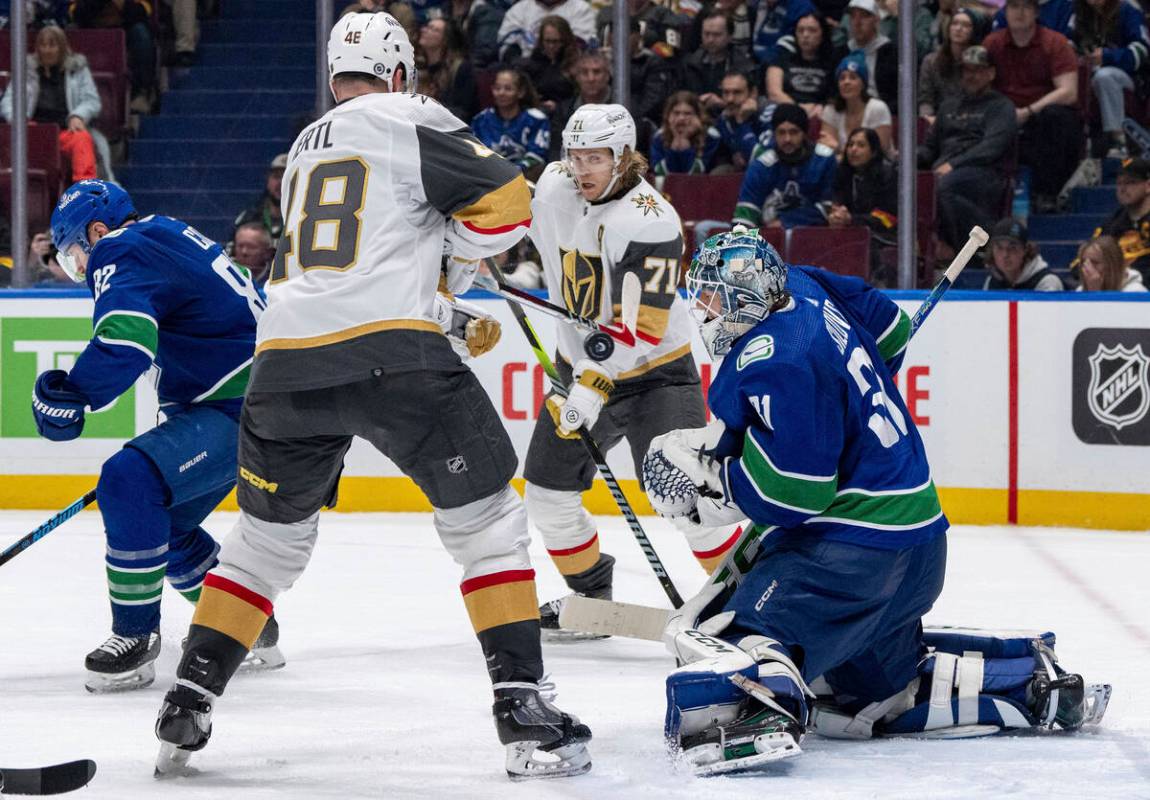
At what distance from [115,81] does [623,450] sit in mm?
2636

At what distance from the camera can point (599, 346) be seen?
4.04 metres

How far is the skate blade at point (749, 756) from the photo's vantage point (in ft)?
9.16

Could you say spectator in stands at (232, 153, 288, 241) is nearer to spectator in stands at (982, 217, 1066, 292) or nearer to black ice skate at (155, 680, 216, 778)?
spectator in stands at (982, 217, 1066, 292)

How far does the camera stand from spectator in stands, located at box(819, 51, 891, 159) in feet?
20.9

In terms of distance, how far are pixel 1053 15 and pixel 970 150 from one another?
913mm

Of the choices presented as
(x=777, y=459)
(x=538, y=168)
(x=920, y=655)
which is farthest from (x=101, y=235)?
(x=538, y=168)

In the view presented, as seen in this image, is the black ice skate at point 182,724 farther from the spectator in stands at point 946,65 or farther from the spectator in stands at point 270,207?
the spectator in stands at point 946,65

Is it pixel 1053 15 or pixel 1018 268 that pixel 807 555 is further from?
pixel 1053 15

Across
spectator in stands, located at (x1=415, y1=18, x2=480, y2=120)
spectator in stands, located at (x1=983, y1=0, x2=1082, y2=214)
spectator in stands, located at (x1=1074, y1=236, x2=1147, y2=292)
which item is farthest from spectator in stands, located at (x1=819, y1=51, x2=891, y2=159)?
spectator in stands, located at (x1=415, y1=18, x2=480, y2=120)

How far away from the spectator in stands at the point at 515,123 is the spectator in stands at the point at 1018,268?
5.85 feet

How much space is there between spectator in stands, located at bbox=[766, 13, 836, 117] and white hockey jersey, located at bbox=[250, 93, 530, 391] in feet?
13.2

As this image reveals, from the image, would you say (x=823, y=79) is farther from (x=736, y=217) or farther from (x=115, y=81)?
(x=115, y=81)

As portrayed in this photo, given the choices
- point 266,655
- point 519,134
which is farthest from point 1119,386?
point 266,655

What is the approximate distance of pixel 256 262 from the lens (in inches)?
261
